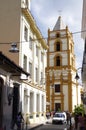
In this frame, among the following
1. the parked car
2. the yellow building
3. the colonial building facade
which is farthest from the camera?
the yellow building

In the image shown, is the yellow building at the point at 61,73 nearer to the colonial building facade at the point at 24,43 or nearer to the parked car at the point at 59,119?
the parked car at the point at 59,119

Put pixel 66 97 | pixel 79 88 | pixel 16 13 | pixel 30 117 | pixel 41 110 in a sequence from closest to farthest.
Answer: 1. pixel 16 13
2. pixel 30 117
3. pixel 41 110
4. pixel 66 97
5. pixel 79 88

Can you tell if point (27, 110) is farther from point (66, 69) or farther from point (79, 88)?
point (79, 88)

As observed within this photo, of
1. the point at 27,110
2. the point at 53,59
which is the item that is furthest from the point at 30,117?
the point at 53,59

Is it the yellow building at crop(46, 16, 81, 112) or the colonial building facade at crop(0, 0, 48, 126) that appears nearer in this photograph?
the colonial building facade at crop(0, 0, 48, 126)

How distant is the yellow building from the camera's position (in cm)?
7150

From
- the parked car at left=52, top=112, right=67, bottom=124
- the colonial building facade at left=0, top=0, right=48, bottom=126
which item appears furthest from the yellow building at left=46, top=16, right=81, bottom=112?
the colonial building facade at left=0, top=0, right=48, bottom=126

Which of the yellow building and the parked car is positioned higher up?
the yellow building

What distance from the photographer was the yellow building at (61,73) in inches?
2815

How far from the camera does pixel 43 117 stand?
43688mm

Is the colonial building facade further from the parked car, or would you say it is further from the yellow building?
the yellow building

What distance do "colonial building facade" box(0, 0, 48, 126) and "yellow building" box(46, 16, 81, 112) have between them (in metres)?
32.2

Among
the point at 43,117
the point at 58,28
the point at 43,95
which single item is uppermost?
the point at 58,28

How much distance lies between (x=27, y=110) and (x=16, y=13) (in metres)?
9.46
